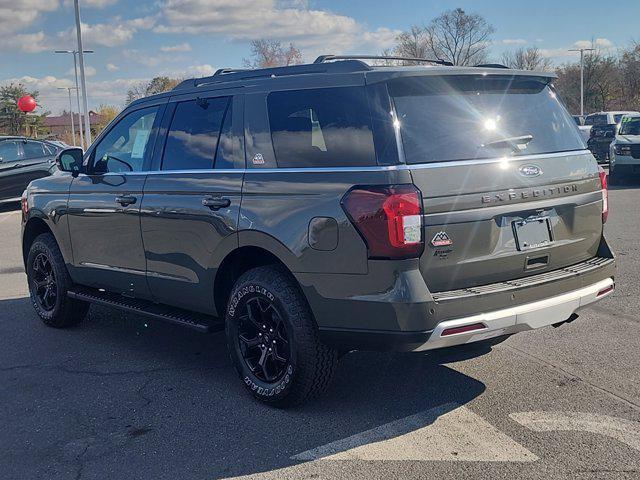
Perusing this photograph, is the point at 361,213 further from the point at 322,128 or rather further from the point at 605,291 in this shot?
the point at 605,291

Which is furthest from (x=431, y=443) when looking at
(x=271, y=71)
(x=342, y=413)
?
(x=271, y=71)

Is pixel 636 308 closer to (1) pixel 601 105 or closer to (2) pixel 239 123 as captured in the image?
(2) pixel 239 123

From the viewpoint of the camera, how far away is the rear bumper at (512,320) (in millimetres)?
3621

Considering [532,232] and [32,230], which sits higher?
[532,232]

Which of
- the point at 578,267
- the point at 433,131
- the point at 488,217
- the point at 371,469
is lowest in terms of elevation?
the point at 371,469

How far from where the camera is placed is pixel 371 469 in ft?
11.4

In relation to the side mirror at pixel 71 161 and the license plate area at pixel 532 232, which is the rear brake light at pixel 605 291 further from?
the side mirror at pixel 71 161

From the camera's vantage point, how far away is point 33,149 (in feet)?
53.9

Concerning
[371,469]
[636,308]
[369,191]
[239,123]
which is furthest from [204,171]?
[636,308]

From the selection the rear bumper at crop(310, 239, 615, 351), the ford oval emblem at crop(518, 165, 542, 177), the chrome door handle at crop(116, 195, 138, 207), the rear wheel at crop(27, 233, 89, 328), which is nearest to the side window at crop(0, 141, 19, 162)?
the rear wheel at crop(27, 233, 89, 328)

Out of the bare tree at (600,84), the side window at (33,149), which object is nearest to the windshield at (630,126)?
the side window at (33,149)

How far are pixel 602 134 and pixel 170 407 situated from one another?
49.7ft

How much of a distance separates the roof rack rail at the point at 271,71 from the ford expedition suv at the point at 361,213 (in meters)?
0.01

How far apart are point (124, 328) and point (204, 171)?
2277mm
